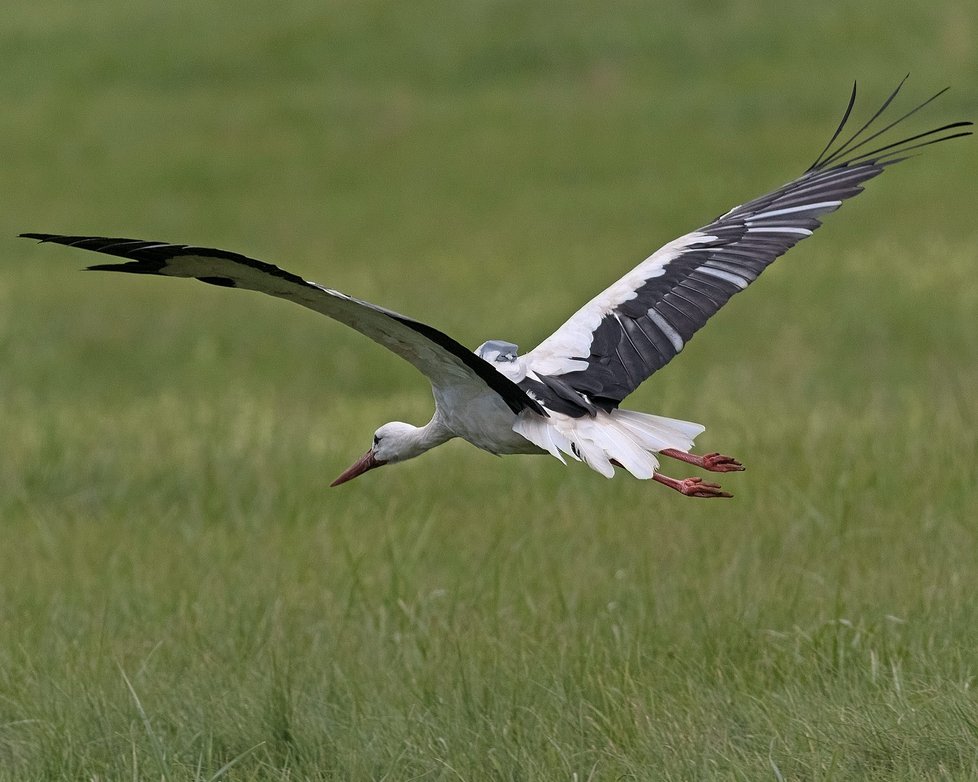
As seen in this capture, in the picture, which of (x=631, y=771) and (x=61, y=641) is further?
(x=61, y=641)

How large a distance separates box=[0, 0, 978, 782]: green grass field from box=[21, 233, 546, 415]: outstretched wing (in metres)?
0.85

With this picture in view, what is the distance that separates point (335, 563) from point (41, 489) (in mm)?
2417

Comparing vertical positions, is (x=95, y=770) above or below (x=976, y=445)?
below

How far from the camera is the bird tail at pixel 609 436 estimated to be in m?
4.51

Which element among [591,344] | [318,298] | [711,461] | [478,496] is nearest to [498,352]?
[591,344]

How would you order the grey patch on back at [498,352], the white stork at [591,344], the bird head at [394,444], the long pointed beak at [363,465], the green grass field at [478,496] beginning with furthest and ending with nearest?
1. the long pointed beak at [363,465]
2. the bird head at [394,444]
3. the grey patch on back at [498,352]
4. the green grass field at [478,496]
5. the white stork at [591,344]

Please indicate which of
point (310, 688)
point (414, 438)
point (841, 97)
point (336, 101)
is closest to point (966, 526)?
point (414, 438)

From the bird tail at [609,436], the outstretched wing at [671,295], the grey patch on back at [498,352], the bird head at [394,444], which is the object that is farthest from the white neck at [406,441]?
the bird tail at [609,436]

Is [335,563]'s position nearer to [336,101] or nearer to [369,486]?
[369,486]

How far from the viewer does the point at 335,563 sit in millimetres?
6230

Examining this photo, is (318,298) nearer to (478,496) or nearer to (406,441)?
(406,441)

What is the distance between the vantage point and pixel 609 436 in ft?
15.3

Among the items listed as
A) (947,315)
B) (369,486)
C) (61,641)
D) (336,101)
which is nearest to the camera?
(61,641)

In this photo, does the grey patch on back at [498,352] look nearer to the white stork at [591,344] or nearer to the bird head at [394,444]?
the white stork at [591,344]
